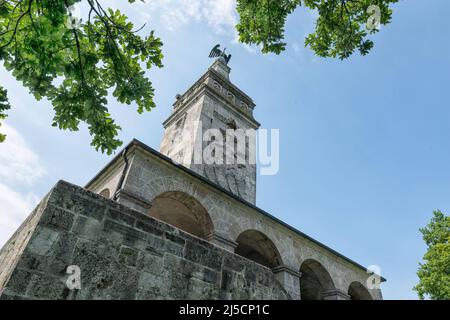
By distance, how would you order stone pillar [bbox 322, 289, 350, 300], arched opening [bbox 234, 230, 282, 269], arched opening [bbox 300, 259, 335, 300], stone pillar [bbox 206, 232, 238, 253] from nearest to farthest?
1. stone pillar [bbox 206, 232, 238, 253]
2. arched opening [bbox 234, 230, 282, 269]
3. stone pillar [bbox 322, 289, 350, 300]
4. arched opening [bbox 300, 259, 335, 300]

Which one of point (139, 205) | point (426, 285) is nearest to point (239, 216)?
point (139, 205)

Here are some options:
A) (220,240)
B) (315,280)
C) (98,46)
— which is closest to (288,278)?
(315,280)

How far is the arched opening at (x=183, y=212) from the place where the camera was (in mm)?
9188

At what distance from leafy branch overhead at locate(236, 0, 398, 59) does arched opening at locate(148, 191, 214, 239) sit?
17.3ft

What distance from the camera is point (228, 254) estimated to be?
321 cm

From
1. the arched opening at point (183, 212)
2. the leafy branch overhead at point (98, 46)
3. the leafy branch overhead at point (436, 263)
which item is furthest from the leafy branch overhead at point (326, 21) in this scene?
the leafy branch overhead at point (436, 263)

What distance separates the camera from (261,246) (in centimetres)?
1072

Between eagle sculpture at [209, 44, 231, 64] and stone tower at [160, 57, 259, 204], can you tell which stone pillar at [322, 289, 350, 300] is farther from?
eagle sculpture at [209, 44, 231, 64]

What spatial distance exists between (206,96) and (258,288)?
14.2m

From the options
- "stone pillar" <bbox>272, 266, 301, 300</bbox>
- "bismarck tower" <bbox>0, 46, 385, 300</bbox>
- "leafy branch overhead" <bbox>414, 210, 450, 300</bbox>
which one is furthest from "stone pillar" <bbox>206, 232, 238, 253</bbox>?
"leafy branch overhead" <bbox>414, 210, 450, 300</bbox>

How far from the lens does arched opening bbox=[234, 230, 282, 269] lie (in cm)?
1036

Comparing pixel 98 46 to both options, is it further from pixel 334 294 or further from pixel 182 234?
pixel 334 294

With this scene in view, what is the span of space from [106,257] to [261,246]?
890 centimetres
